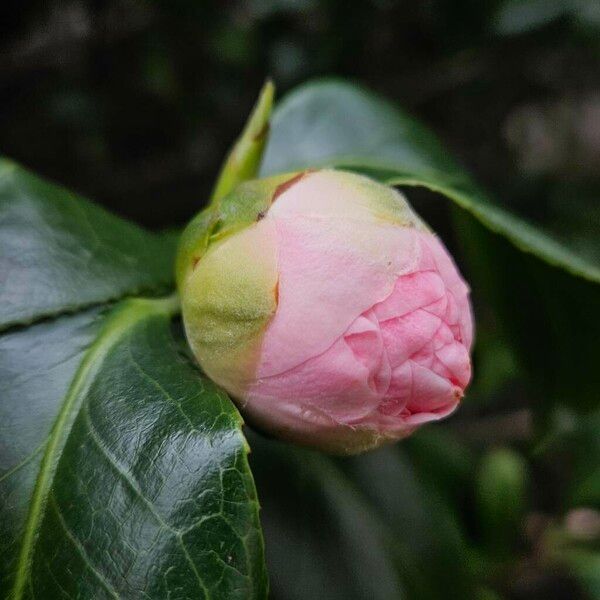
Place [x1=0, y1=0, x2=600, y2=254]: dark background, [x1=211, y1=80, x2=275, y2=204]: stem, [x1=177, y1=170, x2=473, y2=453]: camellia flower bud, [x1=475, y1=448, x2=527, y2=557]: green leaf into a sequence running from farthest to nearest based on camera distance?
[x1=0, y1=0, x2=600, y2=254]: dark background
[x1=475, y1=448, x2=527, y2=557]: green leaf
[x1=211, y1=80, x2=275, y2=204]: stem
[x1=177, y1=170, x2=473, y2=453]: camellia flower bud

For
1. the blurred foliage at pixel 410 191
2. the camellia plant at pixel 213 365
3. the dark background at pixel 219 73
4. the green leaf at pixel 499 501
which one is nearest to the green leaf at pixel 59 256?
the camellia plant at pixel 213 365

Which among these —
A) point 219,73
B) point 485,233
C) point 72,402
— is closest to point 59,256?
point 72,402

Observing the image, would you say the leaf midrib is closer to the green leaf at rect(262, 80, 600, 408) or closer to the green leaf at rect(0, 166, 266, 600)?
the green leaf at rect(0, 166, 266, 600)

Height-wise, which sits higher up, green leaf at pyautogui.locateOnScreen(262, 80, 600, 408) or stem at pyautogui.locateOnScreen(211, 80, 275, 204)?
stem at pyautogui.locateOnScreen(211, 80, 275, 204)

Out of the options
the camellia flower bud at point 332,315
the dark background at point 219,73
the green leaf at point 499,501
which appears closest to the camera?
the camellia flower bud at point 332,315

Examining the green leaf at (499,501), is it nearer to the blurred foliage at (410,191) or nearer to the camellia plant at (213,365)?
the blurred foliage at (410,191)

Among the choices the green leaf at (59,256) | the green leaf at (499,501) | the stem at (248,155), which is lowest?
the green leaf at (499,501)

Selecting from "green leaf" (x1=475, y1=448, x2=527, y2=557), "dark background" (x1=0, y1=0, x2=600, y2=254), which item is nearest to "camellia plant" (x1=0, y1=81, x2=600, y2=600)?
"green leaf" (x1=475, y1=448, x2=527, y2=557)
